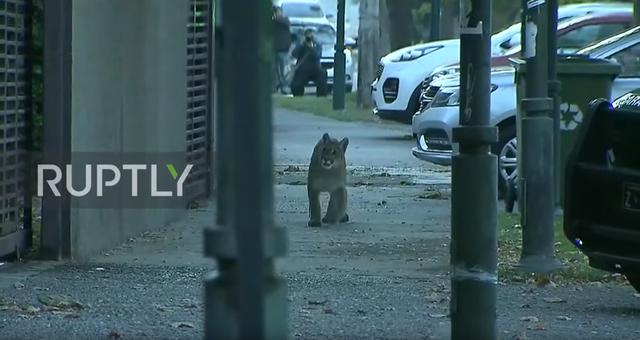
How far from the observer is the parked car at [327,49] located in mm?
38781

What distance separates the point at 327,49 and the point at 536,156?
3397 cm

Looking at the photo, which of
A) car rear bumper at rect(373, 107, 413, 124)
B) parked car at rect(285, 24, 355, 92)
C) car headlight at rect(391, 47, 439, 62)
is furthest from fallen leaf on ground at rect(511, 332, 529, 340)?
parked car at rect(285, 24, 355, 92)

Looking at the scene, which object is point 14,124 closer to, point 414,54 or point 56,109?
point 56,109

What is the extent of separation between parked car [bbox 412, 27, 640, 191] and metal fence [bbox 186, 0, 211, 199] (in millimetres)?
2195

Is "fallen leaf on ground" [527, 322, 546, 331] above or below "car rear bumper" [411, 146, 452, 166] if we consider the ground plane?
below

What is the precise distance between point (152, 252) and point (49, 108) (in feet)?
4.50

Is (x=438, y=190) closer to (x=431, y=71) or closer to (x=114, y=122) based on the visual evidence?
(x=114, y=122)

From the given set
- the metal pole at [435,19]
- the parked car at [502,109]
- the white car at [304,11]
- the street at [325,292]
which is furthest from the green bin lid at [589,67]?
the white car at [304,11]

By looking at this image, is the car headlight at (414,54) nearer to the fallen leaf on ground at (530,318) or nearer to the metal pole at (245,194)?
the fallen leaf on ground at (530,318)

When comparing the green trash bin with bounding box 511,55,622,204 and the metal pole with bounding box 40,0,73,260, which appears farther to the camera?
the green trash bin with bounding box 511,55,622,204

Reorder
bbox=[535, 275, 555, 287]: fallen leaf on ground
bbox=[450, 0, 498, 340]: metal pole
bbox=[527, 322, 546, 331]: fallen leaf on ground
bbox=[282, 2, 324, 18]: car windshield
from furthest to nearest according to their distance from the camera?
1. bbox=[282, 2, 324, 18]: car windshield
2. bbox=[535, 275, 555, 287]: fallen leaf on ground
3. bbox=[527, 322, 546, 331]: fallen leaf on ground
4. bbox=[450, 0, 498, 340]: metal pole

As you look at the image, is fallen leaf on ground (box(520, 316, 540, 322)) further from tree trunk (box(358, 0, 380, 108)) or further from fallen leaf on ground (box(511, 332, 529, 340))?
tree trunk (box(358, 0, 380, 108))

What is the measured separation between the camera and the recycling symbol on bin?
1203cm

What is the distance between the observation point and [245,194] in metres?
2.77
